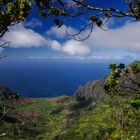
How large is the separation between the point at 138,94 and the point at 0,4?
28.0ft

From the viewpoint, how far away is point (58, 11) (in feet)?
49.2

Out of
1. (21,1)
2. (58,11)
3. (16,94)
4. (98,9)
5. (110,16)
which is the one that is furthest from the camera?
(16,94)

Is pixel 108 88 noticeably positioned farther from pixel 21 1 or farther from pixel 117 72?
pixel 21 1

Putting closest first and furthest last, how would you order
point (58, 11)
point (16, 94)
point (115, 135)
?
point (58, 11) → point (16, 94) → point (115, 135)

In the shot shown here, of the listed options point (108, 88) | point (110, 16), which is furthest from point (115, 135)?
point (110, 16)

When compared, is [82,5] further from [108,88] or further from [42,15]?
[108,88]

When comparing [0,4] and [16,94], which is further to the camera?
[16,94]

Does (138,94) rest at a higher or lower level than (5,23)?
lower

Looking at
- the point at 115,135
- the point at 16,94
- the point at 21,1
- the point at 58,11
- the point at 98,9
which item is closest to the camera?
the point at 98,9

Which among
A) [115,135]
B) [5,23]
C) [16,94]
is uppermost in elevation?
[5,23]

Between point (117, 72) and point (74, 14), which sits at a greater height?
point (74, 14)

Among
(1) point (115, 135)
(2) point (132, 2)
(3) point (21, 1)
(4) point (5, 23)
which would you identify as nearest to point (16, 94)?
(4) point (5, 23)

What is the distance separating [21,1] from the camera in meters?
16.2

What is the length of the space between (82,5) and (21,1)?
4176 millimetres
